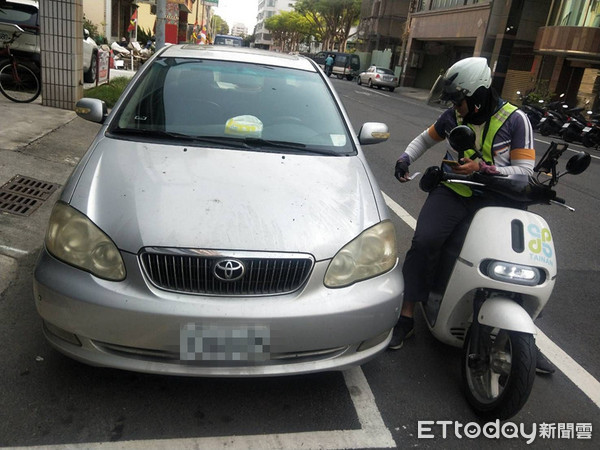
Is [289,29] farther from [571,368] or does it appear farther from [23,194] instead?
[571,368]

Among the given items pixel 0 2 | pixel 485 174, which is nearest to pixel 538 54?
pixel 0 2

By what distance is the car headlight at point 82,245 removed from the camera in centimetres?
223

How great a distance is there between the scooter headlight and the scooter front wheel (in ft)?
0.84

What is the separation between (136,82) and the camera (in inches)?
139

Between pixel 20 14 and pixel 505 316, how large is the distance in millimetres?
10480

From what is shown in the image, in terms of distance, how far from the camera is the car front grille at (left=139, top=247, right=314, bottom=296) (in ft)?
7.17

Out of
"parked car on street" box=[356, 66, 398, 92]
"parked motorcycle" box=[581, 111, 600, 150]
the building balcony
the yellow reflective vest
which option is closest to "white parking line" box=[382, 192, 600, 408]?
the yellow reflective vest

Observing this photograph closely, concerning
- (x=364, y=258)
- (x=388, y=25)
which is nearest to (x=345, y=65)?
(x=388, y=25)

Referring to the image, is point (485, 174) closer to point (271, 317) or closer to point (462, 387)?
point (462, 387)

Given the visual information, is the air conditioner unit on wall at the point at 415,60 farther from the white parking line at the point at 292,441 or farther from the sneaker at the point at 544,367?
the white parking line at the point at 292,441

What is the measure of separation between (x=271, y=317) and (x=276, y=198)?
0.63 meters

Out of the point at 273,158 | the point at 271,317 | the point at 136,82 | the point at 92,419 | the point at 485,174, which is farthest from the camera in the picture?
the point at 136,82

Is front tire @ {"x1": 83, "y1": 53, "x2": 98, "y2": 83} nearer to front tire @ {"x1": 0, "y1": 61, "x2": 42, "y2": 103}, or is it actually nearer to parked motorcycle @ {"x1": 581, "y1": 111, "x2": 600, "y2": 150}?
front tire @ {"x1": 0, "y1": 61, "x2": 42, "y2": 103}

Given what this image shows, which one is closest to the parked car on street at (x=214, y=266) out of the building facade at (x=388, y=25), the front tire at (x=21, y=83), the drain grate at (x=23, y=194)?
the drain grate at (x=23, y=194)
